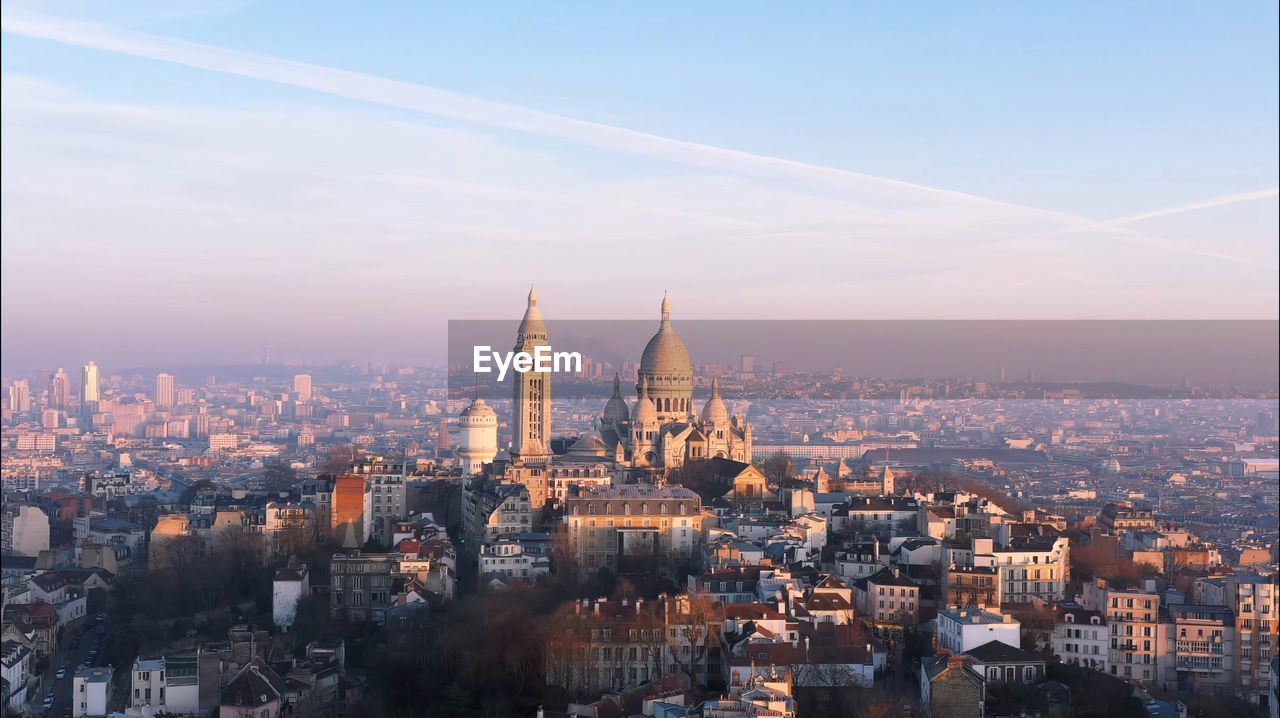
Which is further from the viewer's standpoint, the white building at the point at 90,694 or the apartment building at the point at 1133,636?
the white building at the point at 90,694

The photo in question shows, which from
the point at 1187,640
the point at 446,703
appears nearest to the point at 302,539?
the point at 446,703

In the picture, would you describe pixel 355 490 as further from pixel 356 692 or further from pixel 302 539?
pixel 356 692

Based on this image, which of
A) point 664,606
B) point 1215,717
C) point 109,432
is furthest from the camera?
point 109,432

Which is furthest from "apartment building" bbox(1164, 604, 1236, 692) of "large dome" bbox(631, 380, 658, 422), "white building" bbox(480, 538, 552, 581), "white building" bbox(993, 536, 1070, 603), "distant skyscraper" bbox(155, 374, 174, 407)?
"distant skyscraper" bbox(155, 374, 174, 407)

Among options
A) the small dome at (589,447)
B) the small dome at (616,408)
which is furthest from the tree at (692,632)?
the small dome at (616,408)

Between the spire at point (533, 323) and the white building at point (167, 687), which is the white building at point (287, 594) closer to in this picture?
the white building at point (167, 687)
